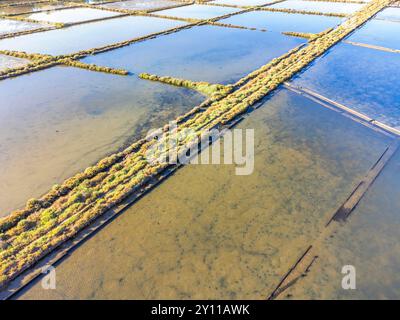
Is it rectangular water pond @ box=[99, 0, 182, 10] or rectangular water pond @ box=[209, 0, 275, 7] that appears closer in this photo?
rectangular water pond @ box=[99, 0, 182, 10]

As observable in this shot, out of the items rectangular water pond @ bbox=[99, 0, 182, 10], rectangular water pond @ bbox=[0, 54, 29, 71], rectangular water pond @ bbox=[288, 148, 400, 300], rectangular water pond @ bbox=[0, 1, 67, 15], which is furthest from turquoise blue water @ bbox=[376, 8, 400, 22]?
rectangular water pond @ bbox=[0, 1, 67, 15]

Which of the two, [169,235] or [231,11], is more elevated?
[231,11]

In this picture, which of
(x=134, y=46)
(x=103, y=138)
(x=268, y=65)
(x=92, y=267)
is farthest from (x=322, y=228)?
(x=134, y=46)

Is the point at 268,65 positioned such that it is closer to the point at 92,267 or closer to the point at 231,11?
the point at 92,267

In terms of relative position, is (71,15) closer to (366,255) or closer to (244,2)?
(244,2)

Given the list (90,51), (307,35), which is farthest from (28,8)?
(307,35)

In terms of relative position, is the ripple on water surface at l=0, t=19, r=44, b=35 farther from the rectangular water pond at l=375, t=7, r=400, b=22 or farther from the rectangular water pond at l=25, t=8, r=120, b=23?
the rectangular water pond at l=375, t=7, r=400, b=22

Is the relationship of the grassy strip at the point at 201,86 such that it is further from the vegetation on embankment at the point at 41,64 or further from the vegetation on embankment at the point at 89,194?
the vegetation on embankment at the point at 41,64
